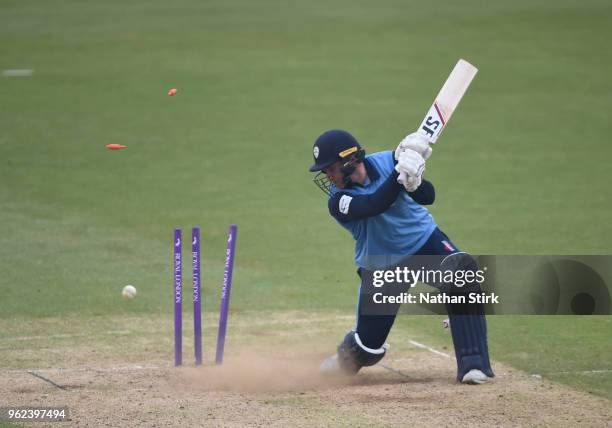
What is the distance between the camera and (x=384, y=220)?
8.20m

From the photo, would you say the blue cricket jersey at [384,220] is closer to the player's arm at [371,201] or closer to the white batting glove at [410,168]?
the player's arm at [371,201]

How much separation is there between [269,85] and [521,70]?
5.36 meters

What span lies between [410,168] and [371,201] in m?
0.44

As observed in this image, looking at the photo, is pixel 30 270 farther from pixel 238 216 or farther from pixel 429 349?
pixel 429 349

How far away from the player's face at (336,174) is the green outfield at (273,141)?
2.28m

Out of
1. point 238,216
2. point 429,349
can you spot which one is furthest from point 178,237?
point 238,216

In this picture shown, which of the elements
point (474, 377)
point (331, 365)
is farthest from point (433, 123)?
point (331, 365)

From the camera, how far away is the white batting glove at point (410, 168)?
7.63 m

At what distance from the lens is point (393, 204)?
8188 mm

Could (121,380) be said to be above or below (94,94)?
below

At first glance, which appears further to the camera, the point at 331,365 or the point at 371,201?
the point at 331,365

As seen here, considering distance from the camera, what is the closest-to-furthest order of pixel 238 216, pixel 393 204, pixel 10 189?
pixel 393 204 < pixel 238 216 < pixel 10 189

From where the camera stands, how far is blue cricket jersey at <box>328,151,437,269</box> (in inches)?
316

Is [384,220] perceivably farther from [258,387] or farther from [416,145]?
[258,387]
